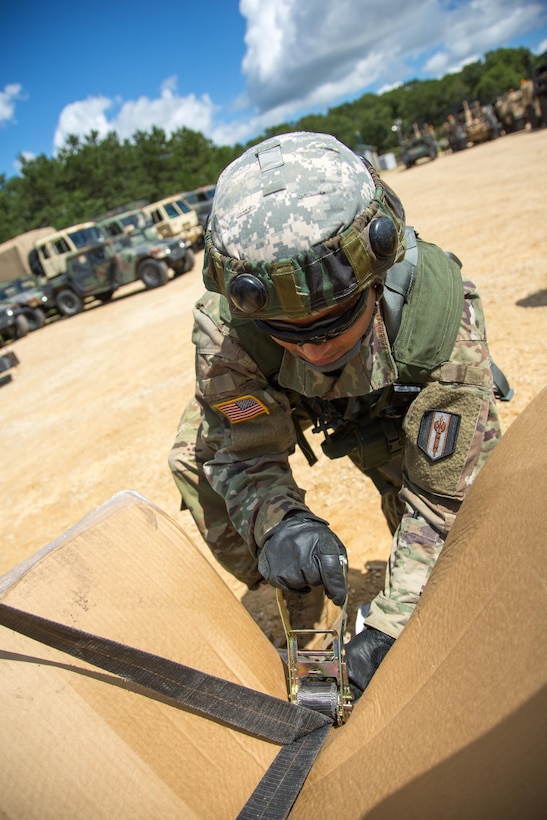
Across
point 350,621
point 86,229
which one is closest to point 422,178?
point 86,229

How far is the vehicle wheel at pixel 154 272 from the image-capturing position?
14.0m

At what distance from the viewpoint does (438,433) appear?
63.2 inches

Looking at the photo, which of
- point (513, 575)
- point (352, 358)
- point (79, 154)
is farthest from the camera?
point (79, 154)

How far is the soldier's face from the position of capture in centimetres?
165

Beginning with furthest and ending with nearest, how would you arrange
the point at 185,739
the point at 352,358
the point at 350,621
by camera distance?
the point at 350,621, the point at 352,358, the point at 185,739

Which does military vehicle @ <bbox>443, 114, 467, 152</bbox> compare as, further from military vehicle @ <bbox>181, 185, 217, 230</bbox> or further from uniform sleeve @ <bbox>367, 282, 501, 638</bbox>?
uniform sleeve @ <bbox>367, 282, 501, 638</bbox>

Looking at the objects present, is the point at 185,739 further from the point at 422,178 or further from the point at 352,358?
the point at 422,178

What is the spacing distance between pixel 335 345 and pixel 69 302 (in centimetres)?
1474

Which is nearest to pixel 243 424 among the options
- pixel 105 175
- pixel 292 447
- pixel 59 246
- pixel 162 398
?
pixel 292 447

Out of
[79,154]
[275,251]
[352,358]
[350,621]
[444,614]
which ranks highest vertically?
[79,154]

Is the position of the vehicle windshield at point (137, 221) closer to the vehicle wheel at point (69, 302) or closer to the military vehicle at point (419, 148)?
the vehicle wheel at point (69, 302)

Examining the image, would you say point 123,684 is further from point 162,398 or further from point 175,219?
point 175,219

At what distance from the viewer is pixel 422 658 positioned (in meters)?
0.88

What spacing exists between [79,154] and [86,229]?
27.8 m
